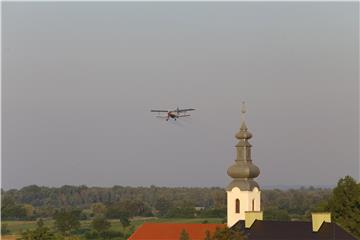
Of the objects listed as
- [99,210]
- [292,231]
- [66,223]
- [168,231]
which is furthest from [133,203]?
[292,231]

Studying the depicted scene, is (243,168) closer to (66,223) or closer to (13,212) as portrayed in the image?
(66,223)

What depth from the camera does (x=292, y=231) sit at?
58625 mm

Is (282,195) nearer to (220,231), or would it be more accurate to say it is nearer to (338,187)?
(338,187)

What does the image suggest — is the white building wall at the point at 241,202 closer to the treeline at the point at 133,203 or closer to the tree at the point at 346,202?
the tree at the point at 346,202

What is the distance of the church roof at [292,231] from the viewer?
57.3m

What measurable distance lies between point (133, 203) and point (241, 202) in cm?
7823

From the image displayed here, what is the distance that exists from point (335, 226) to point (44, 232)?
17.4 metres

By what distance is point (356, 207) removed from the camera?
2692 inches

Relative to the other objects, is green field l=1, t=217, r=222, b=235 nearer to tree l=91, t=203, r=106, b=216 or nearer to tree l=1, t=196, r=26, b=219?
tree l=1, t=196, r=26, b=219

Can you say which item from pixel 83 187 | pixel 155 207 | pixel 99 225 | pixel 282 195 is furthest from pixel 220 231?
pixel 83 187

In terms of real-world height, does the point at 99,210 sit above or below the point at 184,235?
above

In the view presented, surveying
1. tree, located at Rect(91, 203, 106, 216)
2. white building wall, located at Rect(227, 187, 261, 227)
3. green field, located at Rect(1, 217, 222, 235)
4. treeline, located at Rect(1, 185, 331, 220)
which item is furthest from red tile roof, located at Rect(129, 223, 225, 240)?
tree, located at Rect(91, 203, 106, 216)

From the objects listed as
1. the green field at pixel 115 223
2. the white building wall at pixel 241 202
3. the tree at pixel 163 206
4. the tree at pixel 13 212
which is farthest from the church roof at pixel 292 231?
the tree at pixel 163 206

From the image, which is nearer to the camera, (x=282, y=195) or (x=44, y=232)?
(x=44, y=232)
